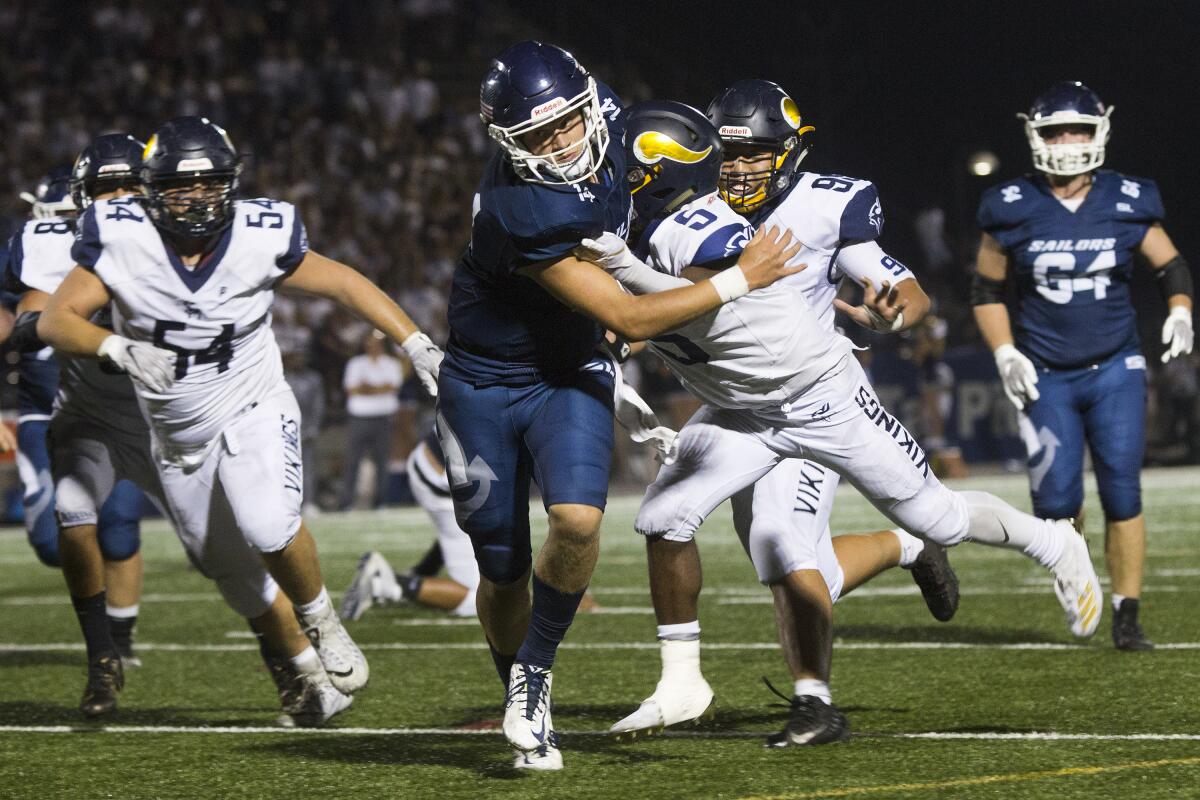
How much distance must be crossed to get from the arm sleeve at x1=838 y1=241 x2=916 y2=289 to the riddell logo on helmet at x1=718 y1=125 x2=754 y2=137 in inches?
14.8

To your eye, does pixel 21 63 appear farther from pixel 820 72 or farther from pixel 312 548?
pixel 312 548

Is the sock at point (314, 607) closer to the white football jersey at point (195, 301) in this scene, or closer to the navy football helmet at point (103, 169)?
the white football jersey at point (195, 301)

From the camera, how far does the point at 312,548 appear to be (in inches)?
181

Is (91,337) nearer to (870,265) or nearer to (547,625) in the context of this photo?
(547,625)

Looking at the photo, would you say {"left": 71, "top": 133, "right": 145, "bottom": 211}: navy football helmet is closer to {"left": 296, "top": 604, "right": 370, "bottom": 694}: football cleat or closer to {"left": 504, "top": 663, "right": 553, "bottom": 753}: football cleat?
{"left": 296, "top": 604, "right": 370, "bottom": 694}: football cleat

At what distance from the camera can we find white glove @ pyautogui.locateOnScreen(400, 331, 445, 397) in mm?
4281

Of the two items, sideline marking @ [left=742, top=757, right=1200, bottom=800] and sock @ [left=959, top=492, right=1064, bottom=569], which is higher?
sock @ [left=959, top=492, right=1064, bottom=569]

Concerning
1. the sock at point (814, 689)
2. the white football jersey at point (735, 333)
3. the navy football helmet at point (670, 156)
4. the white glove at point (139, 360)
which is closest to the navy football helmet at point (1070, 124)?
the white football jersey at point (735, 333)

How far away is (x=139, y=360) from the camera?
14.1 feet

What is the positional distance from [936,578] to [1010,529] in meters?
0.40

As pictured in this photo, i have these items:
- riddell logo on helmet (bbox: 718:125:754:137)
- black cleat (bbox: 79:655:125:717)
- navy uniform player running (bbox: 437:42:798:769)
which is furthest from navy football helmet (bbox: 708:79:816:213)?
black cleat (bbox: 79:655:125:717)

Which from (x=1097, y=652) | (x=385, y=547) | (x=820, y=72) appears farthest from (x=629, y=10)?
(x=1097, y=652)

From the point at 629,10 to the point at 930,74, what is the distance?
3397 millimetres

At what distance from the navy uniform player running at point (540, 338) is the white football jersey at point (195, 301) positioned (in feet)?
2.54
